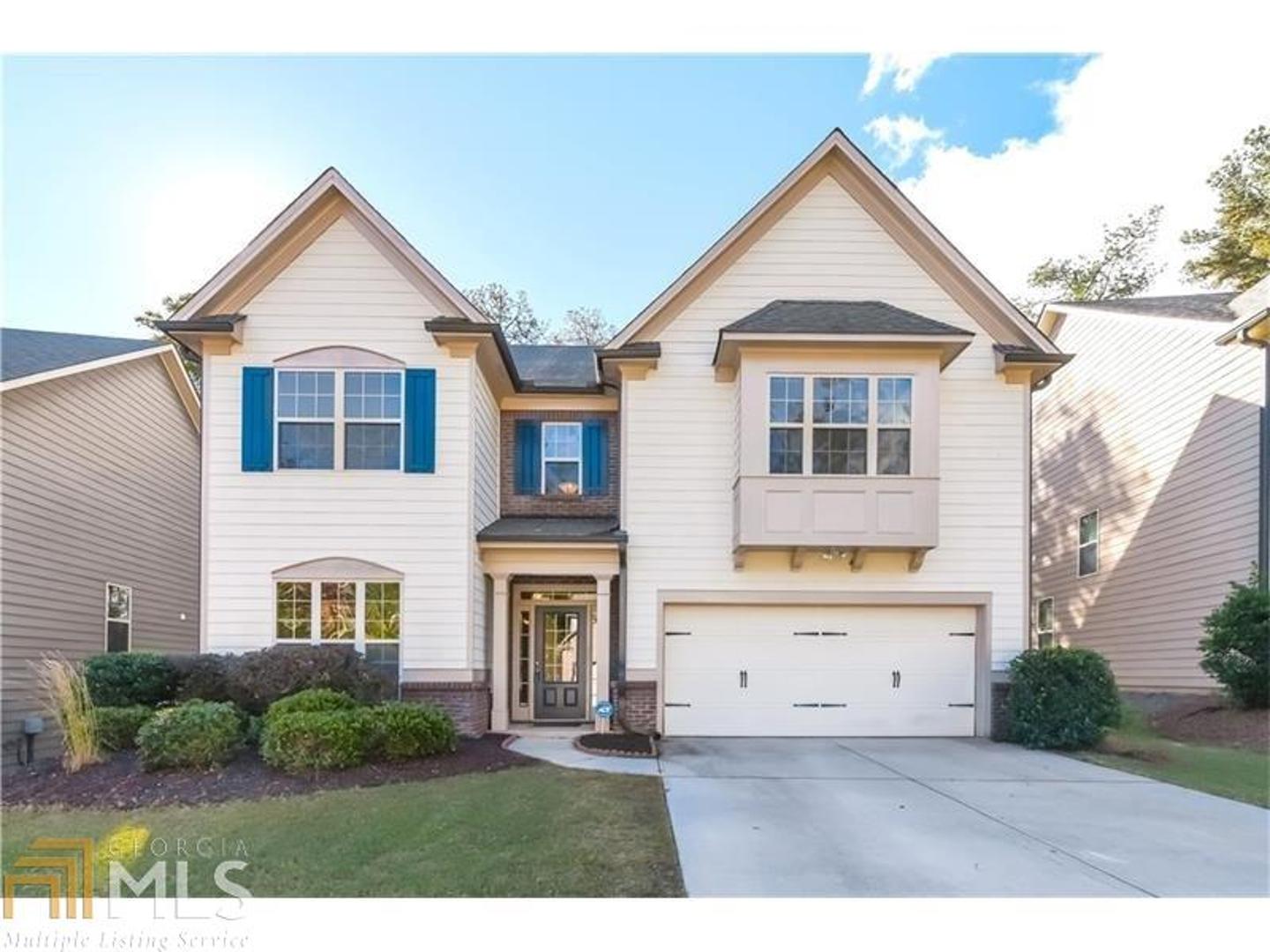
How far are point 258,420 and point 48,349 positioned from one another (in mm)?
5068

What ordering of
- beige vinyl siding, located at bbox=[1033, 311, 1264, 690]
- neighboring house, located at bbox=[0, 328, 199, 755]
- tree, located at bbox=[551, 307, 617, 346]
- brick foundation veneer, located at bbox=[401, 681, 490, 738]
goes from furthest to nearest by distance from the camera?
tree, located at bbox=[551, 307, 617, 346]
beige vinyl siding, located at bbox=[1033, 311, 1264, 690]
neighboring house, located at bbox=[0, 328, 199, 755]
brick foundation veneer, located at bbox=[401, 681, 490, 738]

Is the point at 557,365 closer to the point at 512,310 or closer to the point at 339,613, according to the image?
the point at 339,613

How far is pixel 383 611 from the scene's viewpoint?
39.2ft

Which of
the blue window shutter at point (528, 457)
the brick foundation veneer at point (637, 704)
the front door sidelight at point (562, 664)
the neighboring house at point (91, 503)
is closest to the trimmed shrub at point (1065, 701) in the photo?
the brick foundation veneer at point (637, 704)

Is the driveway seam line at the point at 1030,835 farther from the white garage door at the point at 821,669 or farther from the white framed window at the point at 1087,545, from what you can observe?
the white framed window at the point at 1087,545

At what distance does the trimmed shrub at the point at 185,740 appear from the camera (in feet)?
30.1

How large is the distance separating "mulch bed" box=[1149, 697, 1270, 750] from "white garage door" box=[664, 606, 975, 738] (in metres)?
3.65

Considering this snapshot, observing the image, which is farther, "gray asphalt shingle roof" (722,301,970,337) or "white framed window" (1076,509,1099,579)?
"white framed window" (1076,509,1099,579)

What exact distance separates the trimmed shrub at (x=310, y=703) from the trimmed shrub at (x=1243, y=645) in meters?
12.9

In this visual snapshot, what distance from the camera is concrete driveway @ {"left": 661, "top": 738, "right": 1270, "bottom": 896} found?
579cm

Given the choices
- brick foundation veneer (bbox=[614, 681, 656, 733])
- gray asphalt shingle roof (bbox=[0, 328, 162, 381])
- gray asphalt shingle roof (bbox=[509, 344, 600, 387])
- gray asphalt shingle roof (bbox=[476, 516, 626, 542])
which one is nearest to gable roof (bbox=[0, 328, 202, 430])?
gray asphalt shingle roof (bbox=[0, 328, 162, 381])

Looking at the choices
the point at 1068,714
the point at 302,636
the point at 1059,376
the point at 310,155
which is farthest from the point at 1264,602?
the point at 310,155

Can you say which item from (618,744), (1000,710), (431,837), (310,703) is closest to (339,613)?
(310,703)

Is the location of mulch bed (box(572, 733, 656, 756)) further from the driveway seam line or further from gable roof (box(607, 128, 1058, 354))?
gable roof (box(607, 128, 1058, 354))
